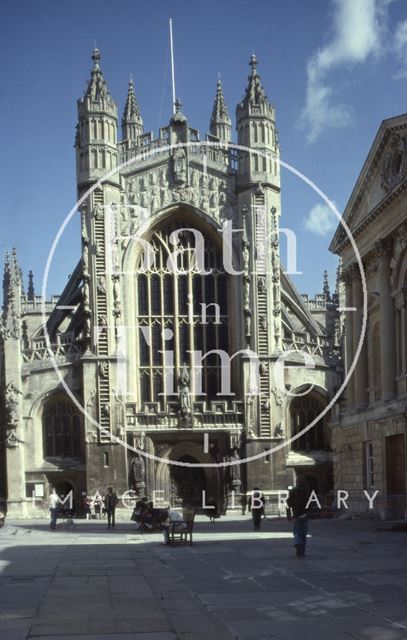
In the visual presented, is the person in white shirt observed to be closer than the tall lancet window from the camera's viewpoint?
Yes

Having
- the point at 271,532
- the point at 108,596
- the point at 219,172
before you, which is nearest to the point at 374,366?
the point at 271,532

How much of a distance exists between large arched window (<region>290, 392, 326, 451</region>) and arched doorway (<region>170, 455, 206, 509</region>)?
5.17 metres

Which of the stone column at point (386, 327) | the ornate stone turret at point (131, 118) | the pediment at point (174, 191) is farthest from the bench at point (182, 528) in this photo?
the ornate stone turret at point (131, 118)

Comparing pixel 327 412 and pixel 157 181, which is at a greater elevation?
pixel 157 181

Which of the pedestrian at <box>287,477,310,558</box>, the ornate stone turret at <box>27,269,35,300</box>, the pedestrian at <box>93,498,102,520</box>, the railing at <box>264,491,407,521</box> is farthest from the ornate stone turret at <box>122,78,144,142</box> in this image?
the pedestrian at <box>287,477,310,558</box>

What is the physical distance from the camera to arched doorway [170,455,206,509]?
5331cm

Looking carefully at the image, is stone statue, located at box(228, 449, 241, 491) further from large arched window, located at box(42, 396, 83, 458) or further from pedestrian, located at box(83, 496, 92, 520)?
large arched window, located at box(42, 396, 83, 458)

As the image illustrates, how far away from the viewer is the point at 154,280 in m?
54.1

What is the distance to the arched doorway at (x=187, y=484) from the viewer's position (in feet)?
175

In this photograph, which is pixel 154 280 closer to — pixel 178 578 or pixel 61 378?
pixel 61 378

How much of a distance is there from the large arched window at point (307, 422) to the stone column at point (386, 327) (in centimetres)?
1895

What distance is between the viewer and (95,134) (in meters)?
53.8

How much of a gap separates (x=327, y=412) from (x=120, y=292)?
12.3 meters

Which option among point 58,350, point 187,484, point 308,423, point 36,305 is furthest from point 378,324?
point 36,305
